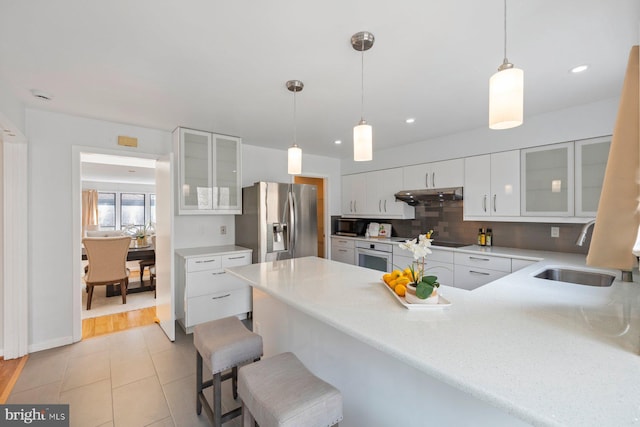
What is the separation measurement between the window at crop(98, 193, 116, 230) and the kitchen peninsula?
8682mm

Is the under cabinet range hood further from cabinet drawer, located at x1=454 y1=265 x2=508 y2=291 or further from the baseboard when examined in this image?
the baseboard

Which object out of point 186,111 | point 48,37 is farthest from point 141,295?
point 48,37

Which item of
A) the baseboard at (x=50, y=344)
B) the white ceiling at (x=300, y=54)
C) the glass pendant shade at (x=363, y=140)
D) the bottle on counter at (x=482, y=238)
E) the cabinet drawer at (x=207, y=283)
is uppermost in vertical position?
the white ceiling at (x=300, y=54)

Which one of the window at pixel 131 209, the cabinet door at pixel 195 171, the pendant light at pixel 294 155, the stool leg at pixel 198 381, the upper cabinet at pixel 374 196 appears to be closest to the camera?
the stool leg at pixel 198 381

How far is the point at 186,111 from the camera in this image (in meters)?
2.73

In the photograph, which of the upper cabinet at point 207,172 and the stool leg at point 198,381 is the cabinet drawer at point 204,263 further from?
the stool leg at point 198,381

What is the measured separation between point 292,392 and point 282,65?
190 centimetres

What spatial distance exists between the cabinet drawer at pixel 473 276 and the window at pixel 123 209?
813 cm

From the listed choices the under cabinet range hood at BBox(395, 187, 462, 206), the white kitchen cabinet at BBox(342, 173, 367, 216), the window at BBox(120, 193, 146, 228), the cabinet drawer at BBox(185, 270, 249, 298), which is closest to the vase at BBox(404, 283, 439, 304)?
the cabinet drawer at BBox(185, 270, 249, 298)

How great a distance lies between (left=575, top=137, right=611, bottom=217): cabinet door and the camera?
2548mm

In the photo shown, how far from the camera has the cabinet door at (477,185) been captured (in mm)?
3275

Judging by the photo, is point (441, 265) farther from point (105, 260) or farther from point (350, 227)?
point (105, 260)

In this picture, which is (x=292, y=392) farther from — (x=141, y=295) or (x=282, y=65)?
(x=141, y=295)

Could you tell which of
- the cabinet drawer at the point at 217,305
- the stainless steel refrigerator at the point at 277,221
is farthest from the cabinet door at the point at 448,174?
the cabinet drawer at the point at 217,305
